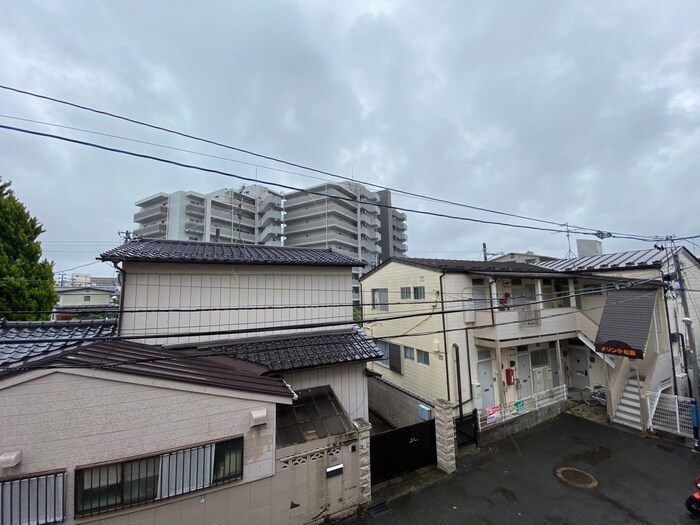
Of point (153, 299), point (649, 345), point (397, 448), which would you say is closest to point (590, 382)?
point (649, 345)

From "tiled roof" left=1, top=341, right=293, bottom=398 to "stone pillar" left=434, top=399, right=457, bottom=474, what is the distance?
460 cm

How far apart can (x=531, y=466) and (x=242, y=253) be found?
1089 centimetres

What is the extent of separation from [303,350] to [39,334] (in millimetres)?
6285

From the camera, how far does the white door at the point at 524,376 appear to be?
502 inches

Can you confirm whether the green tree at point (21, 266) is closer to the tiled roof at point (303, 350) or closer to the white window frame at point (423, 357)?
the tiled roof at point (303, 350)

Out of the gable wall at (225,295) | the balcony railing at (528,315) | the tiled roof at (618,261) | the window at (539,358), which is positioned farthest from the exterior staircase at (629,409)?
the gable wall at (225,295)

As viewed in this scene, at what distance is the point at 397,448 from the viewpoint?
7750 millimetres

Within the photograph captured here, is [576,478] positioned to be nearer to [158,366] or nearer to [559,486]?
[559,486]

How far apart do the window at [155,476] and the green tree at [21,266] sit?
13.1 meters

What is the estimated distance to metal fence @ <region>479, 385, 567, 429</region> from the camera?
1027 cm

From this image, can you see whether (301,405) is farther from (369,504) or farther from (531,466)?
(531,466)

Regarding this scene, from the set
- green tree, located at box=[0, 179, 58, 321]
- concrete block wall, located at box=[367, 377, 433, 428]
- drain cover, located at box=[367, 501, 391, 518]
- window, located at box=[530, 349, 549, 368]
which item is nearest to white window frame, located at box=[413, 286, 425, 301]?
concrete block wall, located at box=[367, 377, 433, 428]

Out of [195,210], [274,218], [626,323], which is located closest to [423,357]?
[626,323]

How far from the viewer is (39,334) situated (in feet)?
22.6
